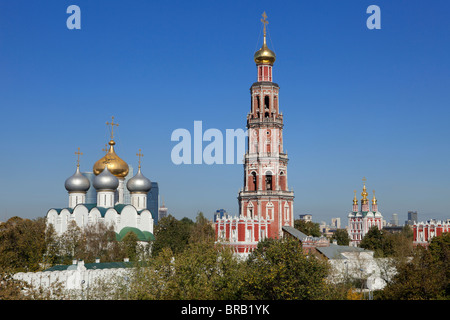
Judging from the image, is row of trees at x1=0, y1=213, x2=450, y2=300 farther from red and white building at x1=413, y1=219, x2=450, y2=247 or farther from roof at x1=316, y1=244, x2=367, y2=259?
red and white building at x1=413, y1=219, x2=450, y2=247

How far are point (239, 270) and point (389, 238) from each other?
43.7 meters

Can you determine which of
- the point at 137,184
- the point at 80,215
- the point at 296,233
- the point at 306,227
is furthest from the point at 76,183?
the point at 306,227

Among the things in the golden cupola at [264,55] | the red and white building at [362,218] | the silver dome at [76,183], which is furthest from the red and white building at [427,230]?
the red and white building at [362,218]

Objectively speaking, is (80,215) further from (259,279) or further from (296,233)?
(259,279)

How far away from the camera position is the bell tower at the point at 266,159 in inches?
2372

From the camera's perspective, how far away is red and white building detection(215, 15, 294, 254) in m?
60.2

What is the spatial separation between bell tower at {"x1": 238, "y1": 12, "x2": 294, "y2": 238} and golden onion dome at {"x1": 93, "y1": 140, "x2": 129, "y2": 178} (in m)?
17.0

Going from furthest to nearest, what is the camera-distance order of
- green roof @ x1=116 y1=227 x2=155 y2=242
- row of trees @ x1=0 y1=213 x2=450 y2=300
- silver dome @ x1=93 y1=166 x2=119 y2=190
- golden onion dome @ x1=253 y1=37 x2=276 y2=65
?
1. silver dome @ x1=93 y1=166 x2=119 y2=190
2. golden onion dome @ x1=253 y1=37 x2=276 y2=65
3. green roof @ x1=116 y1=227 x2=155 y2=242
4. row of trees @ x1=0 y1=213 x2=450 y2=300

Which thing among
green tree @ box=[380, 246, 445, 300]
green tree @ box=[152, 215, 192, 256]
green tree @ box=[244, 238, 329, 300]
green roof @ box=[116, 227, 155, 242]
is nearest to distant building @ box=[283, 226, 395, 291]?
green tree @ box=[380, 246, 445, 300]

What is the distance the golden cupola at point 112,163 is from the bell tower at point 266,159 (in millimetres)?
17018

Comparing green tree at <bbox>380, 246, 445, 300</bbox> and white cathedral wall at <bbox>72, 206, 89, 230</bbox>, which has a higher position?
white cathedral wall at <bbox>72, 206, 89, 230</bbox>

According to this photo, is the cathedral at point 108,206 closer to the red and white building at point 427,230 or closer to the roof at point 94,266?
the roof at point 94,266
